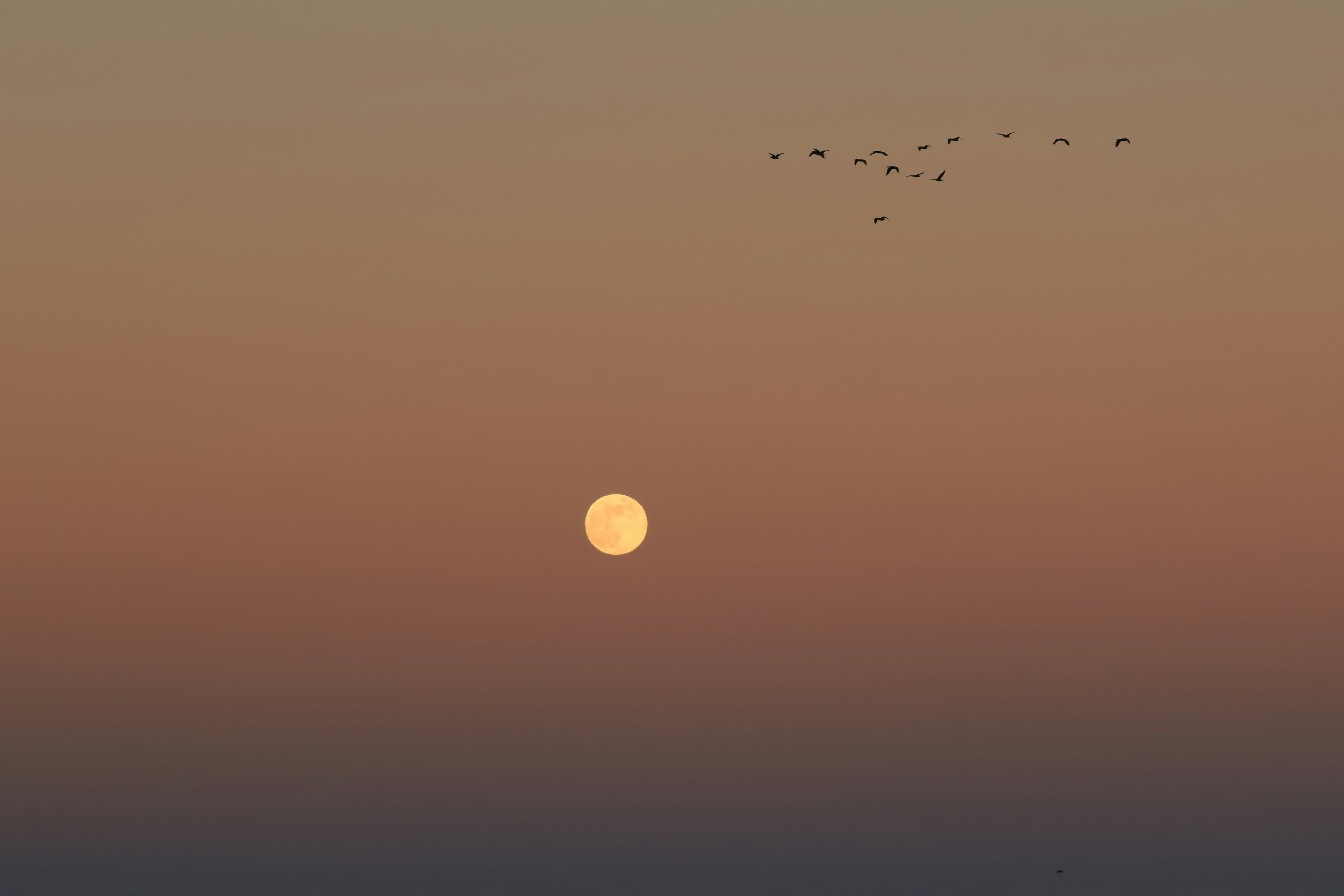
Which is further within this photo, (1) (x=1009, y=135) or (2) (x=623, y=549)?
(2) (x=623, y=549)

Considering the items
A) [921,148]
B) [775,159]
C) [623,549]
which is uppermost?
[623,549]

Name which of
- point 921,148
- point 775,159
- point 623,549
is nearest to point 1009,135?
point 921,148

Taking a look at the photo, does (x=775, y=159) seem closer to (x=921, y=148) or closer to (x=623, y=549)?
(x=921, y=148)

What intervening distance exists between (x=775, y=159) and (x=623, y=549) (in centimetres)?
10685

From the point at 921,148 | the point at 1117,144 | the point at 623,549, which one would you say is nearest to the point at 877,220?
the point at 921,148

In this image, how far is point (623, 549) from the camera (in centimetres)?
19688

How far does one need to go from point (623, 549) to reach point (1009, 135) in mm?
117464

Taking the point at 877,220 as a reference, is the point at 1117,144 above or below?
above

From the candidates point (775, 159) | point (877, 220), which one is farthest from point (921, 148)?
point (775, 159)

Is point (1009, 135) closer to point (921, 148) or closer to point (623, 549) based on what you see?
point (921, 148)

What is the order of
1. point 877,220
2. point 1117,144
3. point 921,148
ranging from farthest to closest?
point 1117,144, point 877,220, point 921,148

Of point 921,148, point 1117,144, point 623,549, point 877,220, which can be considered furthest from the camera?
point 623,549

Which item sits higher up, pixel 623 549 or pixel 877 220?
pixel 623 549

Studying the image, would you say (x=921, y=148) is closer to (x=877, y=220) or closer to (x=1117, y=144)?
(x=877, y=220)
